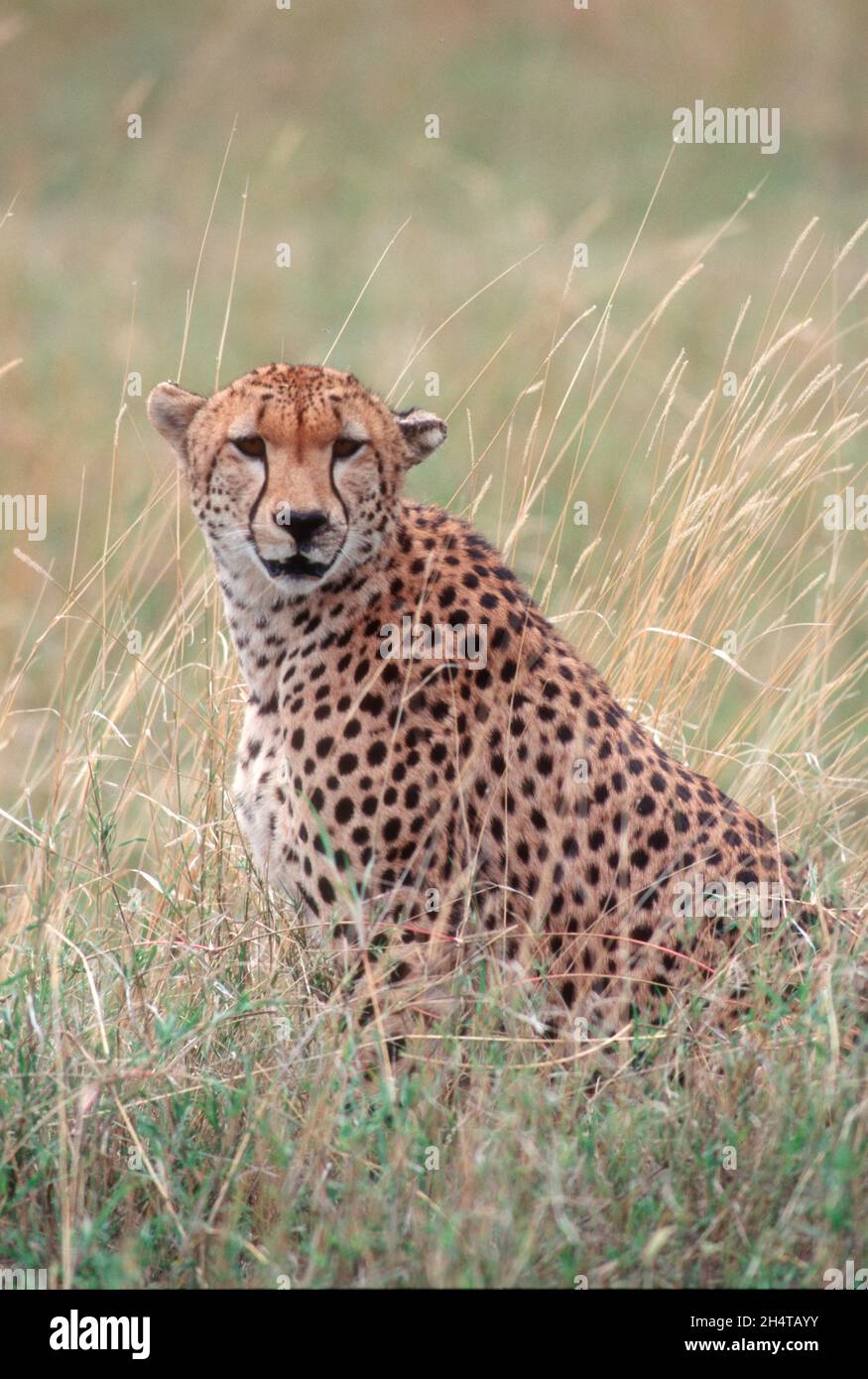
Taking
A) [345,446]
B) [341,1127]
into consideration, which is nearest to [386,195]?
[345,446]

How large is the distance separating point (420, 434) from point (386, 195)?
11346mm

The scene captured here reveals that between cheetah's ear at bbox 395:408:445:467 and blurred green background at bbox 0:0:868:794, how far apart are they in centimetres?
384

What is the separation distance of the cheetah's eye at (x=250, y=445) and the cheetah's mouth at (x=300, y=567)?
209 millimetres

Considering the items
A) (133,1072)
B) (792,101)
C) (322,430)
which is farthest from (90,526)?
(792,101)

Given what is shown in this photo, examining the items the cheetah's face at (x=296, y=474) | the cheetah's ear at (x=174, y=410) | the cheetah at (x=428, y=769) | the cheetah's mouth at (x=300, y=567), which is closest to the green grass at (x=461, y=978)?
the cheetah at (x=428, y=769)

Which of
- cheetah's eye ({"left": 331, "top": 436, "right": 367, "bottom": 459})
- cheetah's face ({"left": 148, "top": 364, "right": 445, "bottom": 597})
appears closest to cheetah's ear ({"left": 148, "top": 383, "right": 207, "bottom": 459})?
cheetah's face ({"left": 148, "top": 364, "right": 445, "bottom": 597})

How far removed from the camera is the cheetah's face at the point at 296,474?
3473mm

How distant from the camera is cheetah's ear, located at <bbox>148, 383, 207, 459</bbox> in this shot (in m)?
3.79

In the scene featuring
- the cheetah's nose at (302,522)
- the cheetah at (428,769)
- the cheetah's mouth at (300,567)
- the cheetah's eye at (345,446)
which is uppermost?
the cheetah's eye at (345,446)

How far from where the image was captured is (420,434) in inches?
149

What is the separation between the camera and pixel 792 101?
15.0m

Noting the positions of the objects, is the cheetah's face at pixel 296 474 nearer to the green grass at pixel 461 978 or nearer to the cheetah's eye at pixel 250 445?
the cheetah's eye at pixel 250 445

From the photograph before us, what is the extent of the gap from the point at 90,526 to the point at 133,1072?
6470 millimetres

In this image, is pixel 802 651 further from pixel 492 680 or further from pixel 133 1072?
pixel 133 1072
